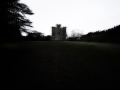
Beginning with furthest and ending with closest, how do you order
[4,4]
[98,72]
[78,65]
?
[4,4], [78,65], [98,72]

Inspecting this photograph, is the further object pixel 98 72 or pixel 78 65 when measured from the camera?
pixel 78 65

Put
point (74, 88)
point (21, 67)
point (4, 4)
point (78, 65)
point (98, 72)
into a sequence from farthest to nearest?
point (4, 4)
point (78, 65)
point (21, 67)
point (98, 72)
point (74, 88)

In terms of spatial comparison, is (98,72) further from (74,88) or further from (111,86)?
(74,88)

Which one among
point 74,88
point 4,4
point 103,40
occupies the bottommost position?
point 74,88

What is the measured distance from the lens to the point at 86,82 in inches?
212

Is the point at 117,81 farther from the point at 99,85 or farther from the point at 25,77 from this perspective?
the point at 25,77

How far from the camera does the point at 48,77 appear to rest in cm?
591

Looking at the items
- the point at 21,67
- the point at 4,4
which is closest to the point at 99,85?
the point at 21,67

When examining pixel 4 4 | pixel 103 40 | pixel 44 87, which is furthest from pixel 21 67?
pixel 103 40

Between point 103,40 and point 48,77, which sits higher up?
point 103,40

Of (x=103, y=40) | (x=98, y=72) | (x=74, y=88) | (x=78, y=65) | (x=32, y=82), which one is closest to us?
(x=74, y=88)

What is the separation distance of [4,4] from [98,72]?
11.0 meters

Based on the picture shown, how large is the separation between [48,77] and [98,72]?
295cm

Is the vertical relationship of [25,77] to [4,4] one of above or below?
below
